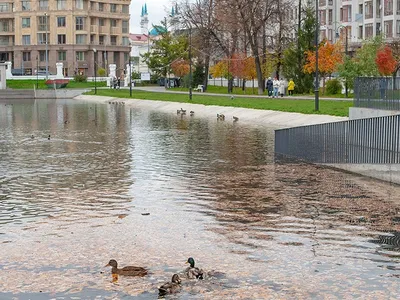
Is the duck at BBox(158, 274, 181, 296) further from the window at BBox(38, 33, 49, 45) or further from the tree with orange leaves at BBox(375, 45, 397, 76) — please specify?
the window at BBox(38, 33, 49, 45)

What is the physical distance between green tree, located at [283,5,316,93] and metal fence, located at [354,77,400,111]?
42.0 meters

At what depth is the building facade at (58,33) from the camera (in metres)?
134

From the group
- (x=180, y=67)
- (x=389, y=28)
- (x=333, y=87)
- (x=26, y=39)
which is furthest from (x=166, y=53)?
(x=333, y=87)

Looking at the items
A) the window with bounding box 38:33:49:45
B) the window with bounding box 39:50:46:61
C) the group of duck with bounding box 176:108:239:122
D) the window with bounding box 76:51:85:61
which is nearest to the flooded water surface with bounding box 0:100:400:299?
the group of duck with bounding box 176:108:239:122

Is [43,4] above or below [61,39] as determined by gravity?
above

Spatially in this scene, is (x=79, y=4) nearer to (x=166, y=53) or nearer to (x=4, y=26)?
(x=4, y=26)

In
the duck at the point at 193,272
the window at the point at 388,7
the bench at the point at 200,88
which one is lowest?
the duck at the point at 193,272

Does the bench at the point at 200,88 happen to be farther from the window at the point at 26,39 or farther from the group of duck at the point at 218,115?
the window at the point at 26,39

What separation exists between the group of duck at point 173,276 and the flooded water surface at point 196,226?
117 millimetres

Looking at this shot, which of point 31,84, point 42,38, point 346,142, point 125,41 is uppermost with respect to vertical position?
point 42,38

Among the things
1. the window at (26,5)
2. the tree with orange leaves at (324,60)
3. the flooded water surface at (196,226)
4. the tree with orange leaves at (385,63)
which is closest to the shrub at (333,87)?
the tree with orange leaves at (324,60)

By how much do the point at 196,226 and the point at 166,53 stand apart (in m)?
97.7

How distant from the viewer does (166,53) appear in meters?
113

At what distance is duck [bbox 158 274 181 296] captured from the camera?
37.3ft
